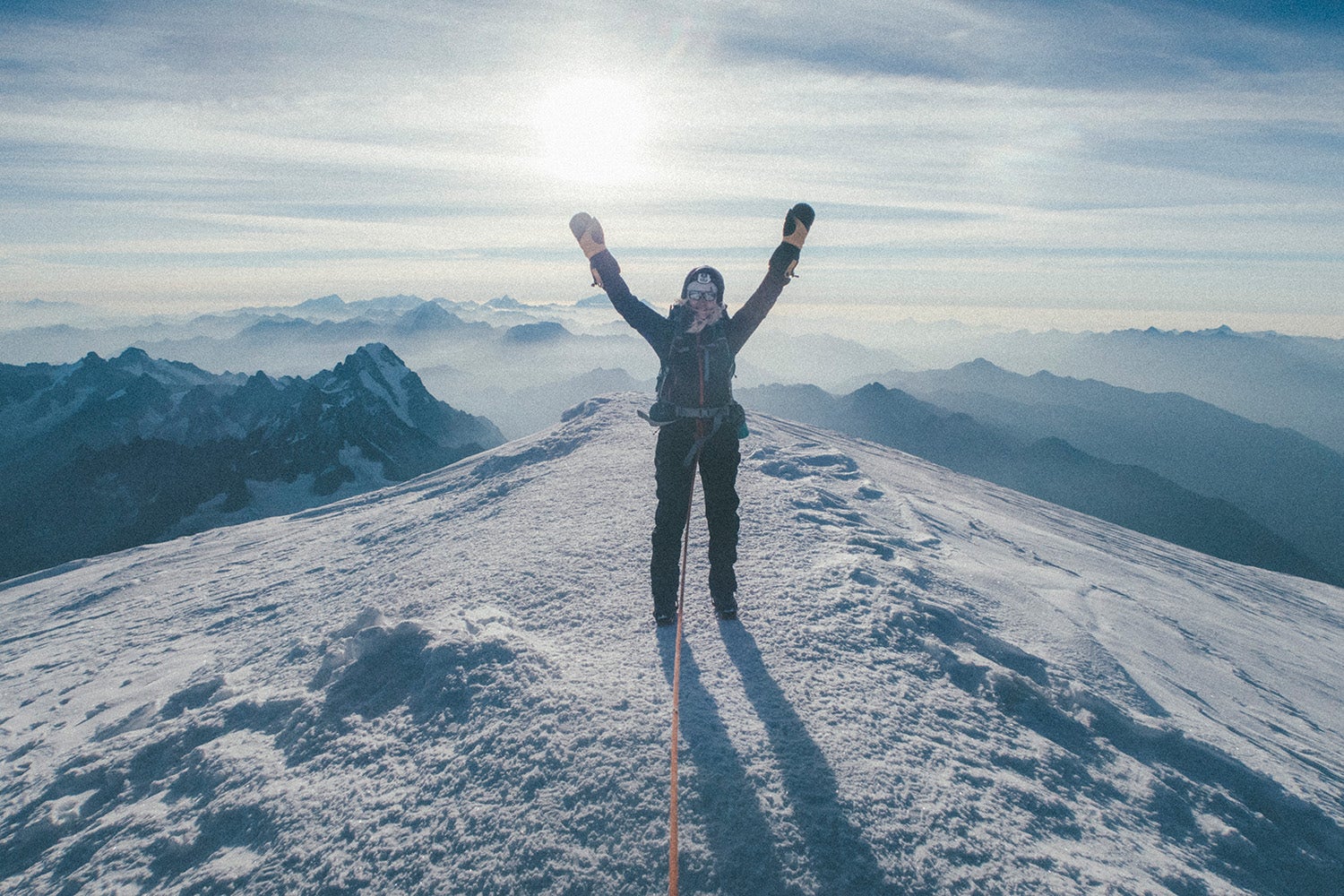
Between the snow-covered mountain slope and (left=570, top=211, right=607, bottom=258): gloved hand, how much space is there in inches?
141

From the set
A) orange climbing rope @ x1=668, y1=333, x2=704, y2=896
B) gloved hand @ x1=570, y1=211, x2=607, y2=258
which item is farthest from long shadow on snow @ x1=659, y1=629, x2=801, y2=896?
gloved hand @ x1=570, y1=211, x2=607, y2=258

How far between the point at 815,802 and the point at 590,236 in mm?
5332

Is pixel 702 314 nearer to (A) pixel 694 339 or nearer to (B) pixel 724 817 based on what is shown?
(A) pixel 694 339

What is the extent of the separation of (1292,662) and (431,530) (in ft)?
38.8

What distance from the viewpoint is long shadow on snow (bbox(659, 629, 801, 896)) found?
3.27 meters

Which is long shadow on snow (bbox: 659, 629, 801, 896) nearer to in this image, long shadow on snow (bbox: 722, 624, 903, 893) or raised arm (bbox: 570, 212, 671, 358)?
long shadow on snow (bbox: 722, 624, 903, 893)

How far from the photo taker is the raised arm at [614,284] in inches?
234

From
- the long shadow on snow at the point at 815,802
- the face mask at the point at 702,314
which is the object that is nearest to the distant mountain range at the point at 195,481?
the face mask at the point at 702,314

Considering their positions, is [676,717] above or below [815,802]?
above

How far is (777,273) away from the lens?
5.97 meters

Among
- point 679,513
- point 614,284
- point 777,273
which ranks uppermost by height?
point 777,273

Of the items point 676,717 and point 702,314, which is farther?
point 702,314

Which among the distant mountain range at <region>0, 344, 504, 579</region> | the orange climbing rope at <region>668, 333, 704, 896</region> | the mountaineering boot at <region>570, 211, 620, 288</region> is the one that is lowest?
the distant mountain range at <region>0, 344, 504, 579</region>

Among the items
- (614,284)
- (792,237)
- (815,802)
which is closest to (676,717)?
(815,802)
